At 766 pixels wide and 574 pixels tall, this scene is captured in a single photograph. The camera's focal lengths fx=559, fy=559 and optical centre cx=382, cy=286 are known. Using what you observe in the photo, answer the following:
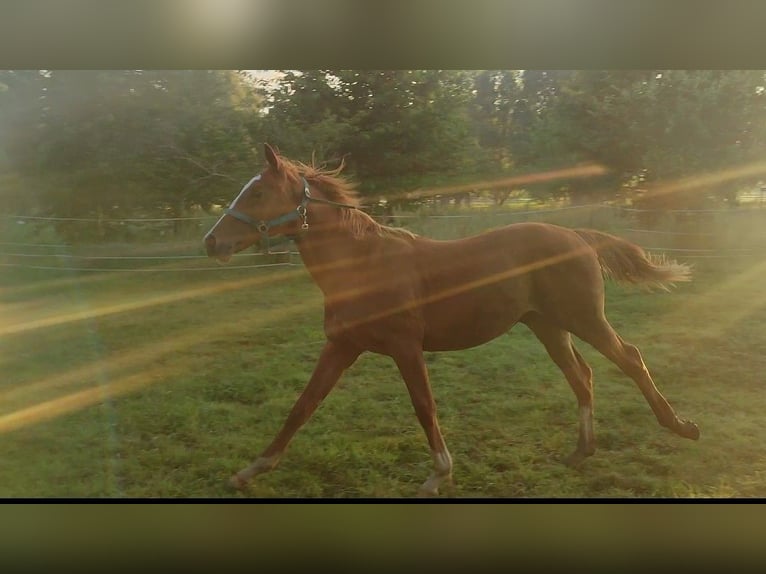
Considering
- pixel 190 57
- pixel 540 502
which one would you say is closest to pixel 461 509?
pixel 540 502

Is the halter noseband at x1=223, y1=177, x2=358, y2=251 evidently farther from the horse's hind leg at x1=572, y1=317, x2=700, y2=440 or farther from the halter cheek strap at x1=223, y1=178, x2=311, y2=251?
Answer: the horse's hind leg at x1=572, y1=317, x2=700, y2=440

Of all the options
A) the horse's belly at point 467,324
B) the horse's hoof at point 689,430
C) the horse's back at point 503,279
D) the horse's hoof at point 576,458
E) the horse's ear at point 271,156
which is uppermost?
the horse's ear at point 271,156

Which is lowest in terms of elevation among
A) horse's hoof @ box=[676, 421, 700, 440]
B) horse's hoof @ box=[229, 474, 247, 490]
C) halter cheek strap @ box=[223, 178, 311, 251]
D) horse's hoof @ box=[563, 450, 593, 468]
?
horse's hoof @ box=[229, 474, 247, 490]

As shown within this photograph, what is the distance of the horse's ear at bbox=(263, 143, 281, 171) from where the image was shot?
2.06 metres

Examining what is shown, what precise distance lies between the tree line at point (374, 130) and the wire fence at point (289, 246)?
0.22 ft

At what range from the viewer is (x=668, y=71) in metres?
2.09

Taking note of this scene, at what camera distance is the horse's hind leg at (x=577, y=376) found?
2.10m

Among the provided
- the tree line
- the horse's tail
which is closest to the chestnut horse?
the horse's tail

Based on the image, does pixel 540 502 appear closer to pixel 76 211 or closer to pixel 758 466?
pixel 758 466

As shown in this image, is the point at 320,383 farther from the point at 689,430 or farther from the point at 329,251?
the point at 689,430

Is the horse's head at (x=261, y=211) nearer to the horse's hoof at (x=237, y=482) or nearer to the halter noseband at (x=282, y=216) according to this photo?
the halter noseband at (x=282, y=216)

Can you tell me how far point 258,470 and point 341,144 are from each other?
126 cm

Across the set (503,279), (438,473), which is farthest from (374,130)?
(438,473)

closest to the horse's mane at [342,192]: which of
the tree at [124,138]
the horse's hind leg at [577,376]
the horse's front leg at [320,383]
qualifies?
the tree at [124,138]
